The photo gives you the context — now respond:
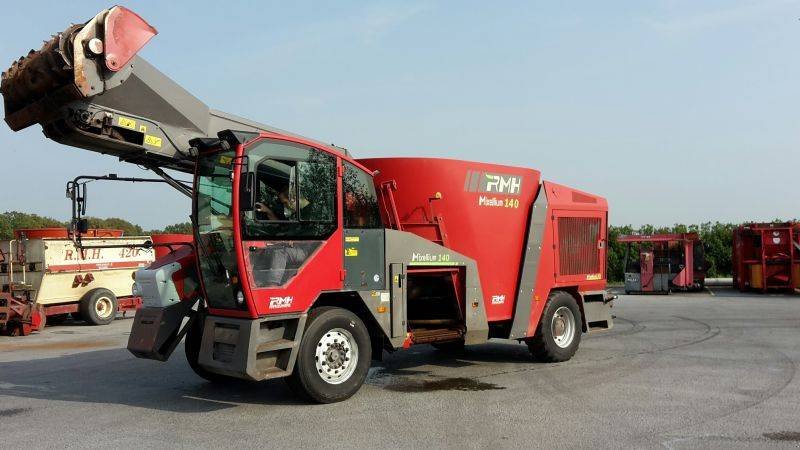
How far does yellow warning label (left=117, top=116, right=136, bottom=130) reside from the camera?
715 cm

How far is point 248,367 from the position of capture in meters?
6.30

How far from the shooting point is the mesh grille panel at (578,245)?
1006 centimetres

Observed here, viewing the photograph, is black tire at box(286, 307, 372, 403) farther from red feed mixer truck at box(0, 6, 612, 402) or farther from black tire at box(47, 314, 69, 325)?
black tire at box(47, 314, 69, 325)

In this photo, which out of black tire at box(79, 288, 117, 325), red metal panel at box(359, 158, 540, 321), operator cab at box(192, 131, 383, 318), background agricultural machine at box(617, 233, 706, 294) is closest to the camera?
operator cab at box(192, 131, 383, 318)

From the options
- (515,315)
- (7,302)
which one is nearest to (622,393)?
(515,315)

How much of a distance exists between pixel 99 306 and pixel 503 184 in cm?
1304

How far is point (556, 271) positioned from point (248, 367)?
210 inches

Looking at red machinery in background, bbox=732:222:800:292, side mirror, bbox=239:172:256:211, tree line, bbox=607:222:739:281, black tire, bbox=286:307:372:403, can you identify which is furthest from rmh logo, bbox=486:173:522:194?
tree line, bbox=607:222:739:281

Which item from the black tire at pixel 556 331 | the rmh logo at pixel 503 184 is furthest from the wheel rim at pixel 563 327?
the rmh logo at pixel 503 184

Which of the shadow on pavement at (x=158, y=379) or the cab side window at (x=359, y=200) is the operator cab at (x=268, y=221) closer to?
the cab side window at (x=359, y=200)

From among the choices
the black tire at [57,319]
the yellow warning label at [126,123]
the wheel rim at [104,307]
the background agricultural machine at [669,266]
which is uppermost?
the yellow warning label at [126,123]

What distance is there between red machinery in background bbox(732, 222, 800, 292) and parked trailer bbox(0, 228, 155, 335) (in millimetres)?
20796

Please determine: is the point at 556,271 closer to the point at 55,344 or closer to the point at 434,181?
the point at 434,181

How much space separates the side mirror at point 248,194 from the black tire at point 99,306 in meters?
12.7
